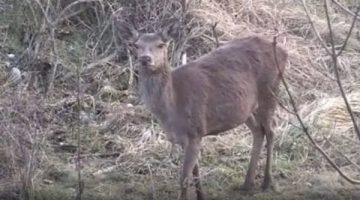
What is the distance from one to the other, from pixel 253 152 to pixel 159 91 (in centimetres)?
118

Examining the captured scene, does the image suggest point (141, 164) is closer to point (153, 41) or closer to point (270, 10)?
point (153, 41)

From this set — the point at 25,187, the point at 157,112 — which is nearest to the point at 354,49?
the point at 157,112

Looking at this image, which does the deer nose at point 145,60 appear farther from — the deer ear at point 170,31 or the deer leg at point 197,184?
the deer leg at point 197,184

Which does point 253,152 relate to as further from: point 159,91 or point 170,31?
point 170,31

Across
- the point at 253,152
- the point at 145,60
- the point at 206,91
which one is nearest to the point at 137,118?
the point at 253,152

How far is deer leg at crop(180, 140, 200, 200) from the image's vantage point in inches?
235

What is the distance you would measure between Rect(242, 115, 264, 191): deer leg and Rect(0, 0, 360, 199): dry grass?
0.13 metres

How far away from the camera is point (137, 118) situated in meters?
7.95

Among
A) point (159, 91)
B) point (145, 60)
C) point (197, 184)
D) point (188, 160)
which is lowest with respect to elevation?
point (197, 184)

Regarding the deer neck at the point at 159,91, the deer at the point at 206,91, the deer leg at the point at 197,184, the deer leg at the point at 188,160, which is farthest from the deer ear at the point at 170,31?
the deer leg at the point at 197,184

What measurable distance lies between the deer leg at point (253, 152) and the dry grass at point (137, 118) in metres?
0.13

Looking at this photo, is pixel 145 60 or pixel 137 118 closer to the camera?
pixel 145 60

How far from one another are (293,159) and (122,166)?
1.52m

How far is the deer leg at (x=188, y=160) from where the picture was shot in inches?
235
